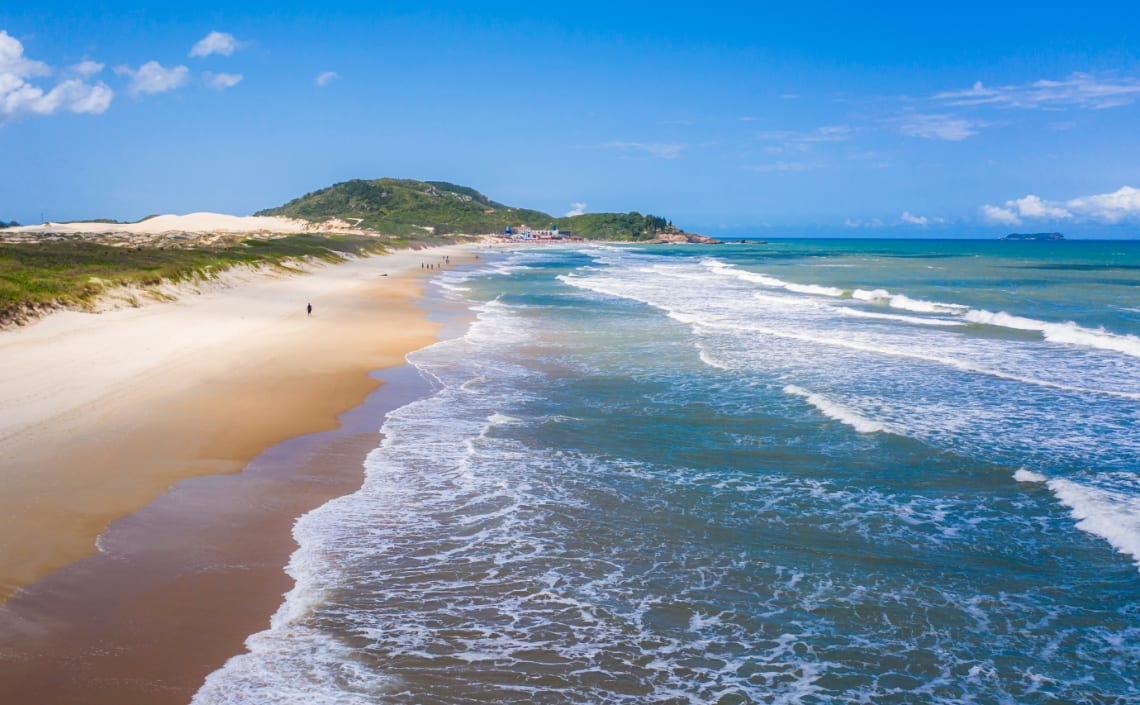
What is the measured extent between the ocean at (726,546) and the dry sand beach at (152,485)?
0.58 meters

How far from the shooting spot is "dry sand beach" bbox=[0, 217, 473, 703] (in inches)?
258

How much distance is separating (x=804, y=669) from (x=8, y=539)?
321 inches

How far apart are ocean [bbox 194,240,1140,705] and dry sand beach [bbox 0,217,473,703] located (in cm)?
58

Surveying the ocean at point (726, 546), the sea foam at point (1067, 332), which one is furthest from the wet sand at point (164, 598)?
the sea foam at point (1067, 332)

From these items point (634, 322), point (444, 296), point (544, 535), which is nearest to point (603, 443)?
point (544, 535)

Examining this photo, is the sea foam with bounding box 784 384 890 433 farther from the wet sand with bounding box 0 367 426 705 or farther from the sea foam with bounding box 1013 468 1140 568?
the wet sand with bounding box 0 367 426 705

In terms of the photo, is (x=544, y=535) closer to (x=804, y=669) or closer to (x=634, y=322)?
(x=804, y=669)

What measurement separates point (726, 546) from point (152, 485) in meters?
7.60

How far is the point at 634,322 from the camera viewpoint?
103 feet

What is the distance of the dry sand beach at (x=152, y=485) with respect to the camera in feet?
21.5

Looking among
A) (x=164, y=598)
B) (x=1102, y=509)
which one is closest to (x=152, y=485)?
(x=164, y=598)

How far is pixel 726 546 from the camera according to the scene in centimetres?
912

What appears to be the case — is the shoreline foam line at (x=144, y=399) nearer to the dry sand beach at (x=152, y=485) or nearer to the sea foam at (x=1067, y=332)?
the dry sand beach at (x=152, y=485)

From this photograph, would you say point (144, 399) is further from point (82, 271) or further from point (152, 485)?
point (82, 271)
